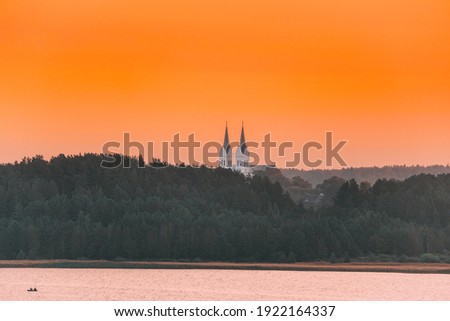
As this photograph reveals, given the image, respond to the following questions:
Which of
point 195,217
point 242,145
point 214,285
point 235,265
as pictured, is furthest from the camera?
point 242,145

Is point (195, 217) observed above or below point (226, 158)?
below

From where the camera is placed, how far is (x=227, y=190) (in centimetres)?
8206

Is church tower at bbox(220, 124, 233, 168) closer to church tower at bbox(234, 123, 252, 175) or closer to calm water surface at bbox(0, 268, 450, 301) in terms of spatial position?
church tower at bbox(234, 123, 252, 175)

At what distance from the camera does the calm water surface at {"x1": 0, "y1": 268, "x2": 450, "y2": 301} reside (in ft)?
171

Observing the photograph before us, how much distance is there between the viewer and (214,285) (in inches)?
2250

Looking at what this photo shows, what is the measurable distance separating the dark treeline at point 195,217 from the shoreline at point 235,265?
71 cm

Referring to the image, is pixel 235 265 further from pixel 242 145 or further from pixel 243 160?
pixel 243 160

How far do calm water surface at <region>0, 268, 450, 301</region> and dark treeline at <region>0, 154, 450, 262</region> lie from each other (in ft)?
13.0

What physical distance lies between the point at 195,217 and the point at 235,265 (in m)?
6.44

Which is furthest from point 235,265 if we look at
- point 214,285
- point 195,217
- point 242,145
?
point 242,145

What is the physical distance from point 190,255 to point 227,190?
10.3 m

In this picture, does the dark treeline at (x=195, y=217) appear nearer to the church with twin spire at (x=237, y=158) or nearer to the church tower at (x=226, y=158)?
the church with twin spire at (x=237, y=158)
